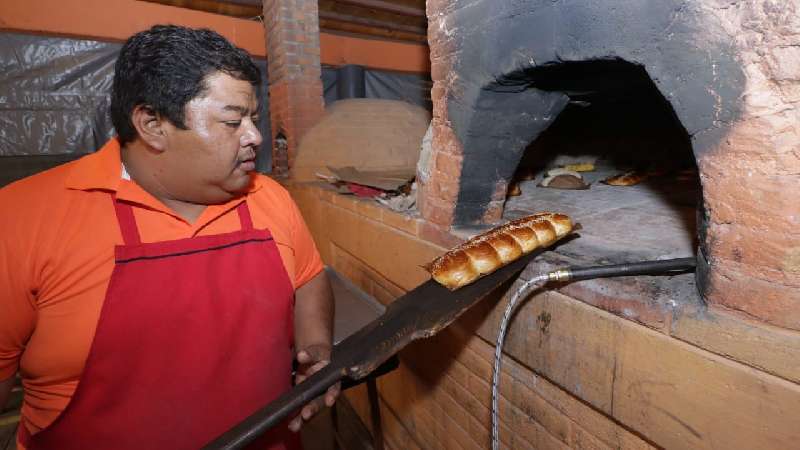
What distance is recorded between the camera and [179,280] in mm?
1560

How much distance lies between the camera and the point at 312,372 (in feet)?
5.75

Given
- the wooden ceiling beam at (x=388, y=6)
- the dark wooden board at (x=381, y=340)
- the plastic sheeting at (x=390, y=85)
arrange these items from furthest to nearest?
the plastic sheeting at (x=390, y=85)
the wooden ceiling beam at (x=388, y=6)
the dark wooden board at (x=381, y=340)

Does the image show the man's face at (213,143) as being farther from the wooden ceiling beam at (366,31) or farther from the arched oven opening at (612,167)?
the wooden ceiling beam at (366,31)

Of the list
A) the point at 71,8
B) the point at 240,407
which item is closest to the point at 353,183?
the point at 240,407

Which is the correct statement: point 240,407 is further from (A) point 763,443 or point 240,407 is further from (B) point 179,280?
(A) point 763,443

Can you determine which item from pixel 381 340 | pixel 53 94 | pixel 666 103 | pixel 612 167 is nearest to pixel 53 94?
pixel 53 94

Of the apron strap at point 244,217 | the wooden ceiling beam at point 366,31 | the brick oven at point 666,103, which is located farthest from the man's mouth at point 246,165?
the wooden ceiling beam at point 366,31

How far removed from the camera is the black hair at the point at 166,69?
1406 millimetres

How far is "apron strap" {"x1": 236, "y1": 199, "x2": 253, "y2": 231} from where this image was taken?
1778 millimetres

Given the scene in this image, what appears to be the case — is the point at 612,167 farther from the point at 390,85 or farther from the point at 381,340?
the point at 390,85

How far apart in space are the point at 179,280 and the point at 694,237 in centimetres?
234

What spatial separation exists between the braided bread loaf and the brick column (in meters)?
5.53

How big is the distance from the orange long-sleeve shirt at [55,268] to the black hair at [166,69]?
306 millimetres

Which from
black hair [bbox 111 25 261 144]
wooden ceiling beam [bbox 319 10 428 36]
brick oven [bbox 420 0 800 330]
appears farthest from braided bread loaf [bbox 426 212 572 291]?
wooden ceiling beam [bbox 319 10 428 36]
